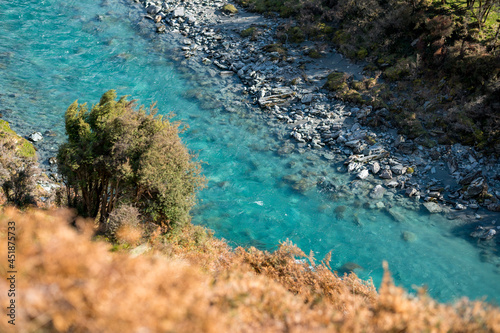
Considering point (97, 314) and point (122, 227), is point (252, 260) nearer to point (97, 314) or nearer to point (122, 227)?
point (122, 227)

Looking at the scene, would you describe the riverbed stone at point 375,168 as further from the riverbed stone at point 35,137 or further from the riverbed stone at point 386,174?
the riverbed stone at point 35,137

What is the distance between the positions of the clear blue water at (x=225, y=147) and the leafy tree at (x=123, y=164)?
4.13 m

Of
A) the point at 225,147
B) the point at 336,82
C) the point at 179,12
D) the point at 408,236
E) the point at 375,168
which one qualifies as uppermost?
the point at 179,12

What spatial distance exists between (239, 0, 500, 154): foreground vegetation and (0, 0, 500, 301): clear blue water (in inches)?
282

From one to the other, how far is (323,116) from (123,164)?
16.8m

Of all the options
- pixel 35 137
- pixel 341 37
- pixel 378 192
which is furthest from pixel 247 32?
pixel 378 192

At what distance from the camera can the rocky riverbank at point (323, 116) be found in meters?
19.1

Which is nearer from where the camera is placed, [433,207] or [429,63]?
[433,207]

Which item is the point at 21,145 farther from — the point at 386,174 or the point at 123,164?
the point at 386,174

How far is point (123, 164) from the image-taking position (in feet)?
41.9

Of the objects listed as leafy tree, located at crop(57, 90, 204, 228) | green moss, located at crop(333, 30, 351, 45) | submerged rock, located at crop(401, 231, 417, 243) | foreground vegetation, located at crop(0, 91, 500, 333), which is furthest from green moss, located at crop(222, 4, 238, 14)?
foreground vegetation, located at crop(0, 91, 500, 333)

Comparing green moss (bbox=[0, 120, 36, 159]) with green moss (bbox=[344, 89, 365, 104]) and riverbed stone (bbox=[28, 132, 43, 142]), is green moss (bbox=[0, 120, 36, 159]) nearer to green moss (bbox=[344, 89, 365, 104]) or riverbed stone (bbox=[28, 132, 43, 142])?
riverbed stone (bbox=[28, 132, 43, 142])

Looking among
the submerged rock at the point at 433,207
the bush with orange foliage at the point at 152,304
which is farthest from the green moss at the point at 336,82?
the bush with orange foliage at the point at 152,304

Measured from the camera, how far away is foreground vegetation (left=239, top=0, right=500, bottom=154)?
21.6 m
